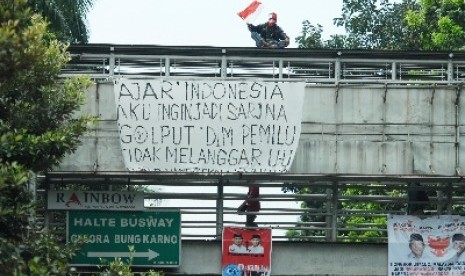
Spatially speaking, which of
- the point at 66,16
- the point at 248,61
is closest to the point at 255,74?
the point at 248,61

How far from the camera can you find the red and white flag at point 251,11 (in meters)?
28.4

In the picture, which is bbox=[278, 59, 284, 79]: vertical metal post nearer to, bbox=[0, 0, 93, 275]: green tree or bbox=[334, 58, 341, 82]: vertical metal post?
bbox=[334, 58, 341, 82]: vertical metal post

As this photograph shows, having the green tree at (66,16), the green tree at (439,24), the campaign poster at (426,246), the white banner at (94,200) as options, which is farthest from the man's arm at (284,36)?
the green tree at (439,24)

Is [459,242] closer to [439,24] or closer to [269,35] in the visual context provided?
[269,35]

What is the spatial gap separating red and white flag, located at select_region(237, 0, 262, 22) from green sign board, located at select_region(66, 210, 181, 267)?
433 centimetres

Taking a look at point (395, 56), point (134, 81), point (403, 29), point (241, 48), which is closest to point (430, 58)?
point (395, 56)

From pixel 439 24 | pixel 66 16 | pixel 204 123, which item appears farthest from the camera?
pixel 439 24

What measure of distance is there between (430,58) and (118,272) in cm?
1010

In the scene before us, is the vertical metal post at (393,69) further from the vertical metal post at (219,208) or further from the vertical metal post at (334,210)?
the vertical metal post at (219,208)

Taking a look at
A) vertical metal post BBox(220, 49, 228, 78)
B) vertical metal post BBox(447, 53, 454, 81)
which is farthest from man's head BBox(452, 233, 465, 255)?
vertical metal post BBox(220, 49, 228, 78)

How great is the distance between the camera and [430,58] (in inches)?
1101

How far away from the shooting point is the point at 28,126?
21594 millimetres

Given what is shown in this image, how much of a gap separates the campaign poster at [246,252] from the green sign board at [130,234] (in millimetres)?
1010

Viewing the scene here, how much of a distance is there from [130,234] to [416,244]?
591 centimetres
